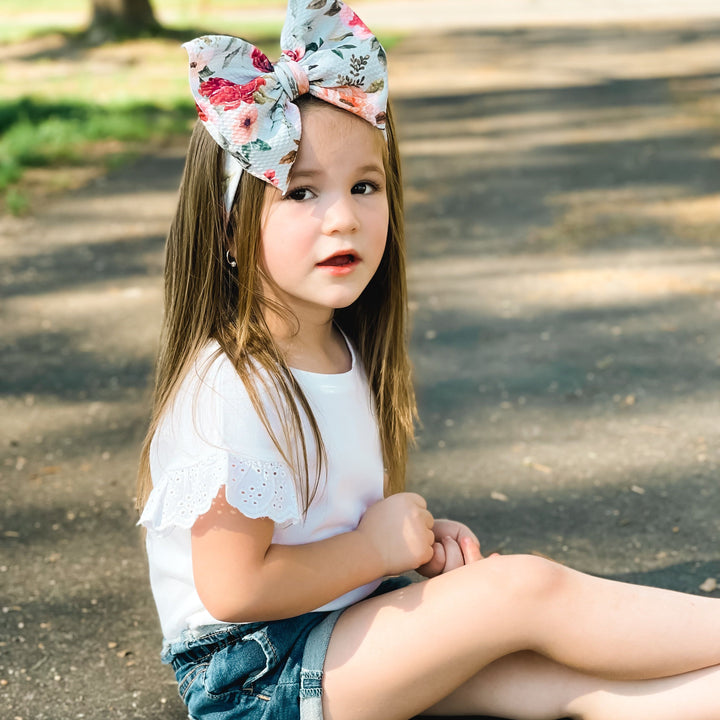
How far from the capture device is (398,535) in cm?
182

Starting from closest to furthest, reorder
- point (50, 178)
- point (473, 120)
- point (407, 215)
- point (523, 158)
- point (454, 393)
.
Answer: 1. point (454, 393)
2. point (407, 215)
3. point (50, 178)
4. point (523, 158)
5. point (473, 120)

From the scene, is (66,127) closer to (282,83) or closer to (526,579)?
(282,83)

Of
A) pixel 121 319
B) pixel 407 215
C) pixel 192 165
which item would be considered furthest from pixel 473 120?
pixel 192 165

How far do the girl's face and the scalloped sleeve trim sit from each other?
313mm

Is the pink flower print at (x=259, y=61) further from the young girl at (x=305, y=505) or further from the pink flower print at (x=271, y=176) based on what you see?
the pink flower print at (x=271, y=176)

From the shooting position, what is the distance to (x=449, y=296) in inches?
179

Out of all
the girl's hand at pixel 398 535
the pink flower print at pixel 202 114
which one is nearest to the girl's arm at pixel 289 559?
the girl's hand at pixel 398 535

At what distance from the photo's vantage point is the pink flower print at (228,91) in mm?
1722

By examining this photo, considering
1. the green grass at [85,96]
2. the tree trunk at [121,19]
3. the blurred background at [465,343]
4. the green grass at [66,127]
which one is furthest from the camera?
the tree trunk at [121,19]

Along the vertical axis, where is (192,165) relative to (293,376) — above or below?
above

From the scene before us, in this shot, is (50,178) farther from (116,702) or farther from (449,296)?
(116,702)

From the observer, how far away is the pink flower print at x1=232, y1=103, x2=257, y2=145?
5.58 feet

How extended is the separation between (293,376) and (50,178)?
5289mm

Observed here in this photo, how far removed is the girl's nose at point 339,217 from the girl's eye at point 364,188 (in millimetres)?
56
